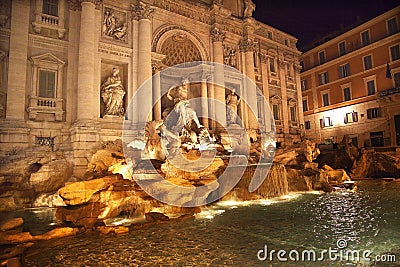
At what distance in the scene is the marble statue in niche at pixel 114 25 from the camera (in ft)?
43.5

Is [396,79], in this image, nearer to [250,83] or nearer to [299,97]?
[299,97]

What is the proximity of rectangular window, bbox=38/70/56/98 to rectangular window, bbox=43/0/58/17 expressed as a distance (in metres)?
2.91

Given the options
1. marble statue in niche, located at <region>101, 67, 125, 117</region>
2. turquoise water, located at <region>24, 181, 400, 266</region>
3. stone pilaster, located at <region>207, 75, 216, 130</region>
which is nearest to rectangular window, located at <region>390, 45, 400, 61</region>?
stone pilaster, located at <region>207, 75, 216, 130</region>

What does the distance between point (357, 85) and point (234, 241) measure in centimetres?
2591

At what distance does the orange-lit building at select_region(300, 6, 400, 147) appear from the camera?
22298 millimetres

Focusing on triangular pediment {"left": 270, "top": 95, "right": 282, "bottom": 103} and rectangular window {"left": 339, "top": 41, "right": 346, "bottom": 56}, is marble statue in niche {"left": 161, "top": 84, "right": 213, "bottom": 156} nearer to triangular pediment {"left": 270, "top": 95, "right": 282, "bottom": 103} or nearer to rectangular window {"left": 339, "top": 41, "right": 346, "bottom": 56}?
triangular pediment {"left": 270, "top": 95, "right": 282, "bottom": 103}

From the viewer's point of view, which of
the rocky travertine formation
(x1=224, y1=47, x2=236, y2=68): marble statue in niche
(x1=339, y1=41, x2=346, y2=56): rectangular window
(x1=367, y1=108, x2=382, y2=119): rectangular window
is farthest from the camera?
(x1=339, y1=41, x2=346, y2=56): rectangular window

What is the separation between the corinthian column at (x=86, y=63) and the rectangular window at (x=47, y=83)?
1.25m

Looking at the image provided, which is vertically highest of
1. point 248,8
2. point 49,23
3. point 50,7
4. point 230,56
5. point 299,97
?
point 248,8

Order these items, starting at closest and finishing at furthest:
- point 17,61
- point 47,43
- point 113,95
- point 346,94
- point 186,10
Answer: point 17,61 → point 47,43 → point 113,95 → point 186,10 → point 346,94

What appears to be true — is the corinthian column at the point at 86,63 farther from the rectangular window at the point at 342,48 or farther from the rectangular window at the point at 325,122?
the rectangular window at the point at 342,48

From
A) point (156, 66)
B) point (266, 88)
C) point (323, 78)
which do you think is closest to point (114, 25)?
point (156, 66)

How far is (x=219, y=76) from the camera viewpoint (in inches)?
663

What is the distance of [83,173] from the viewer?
10.8 m
